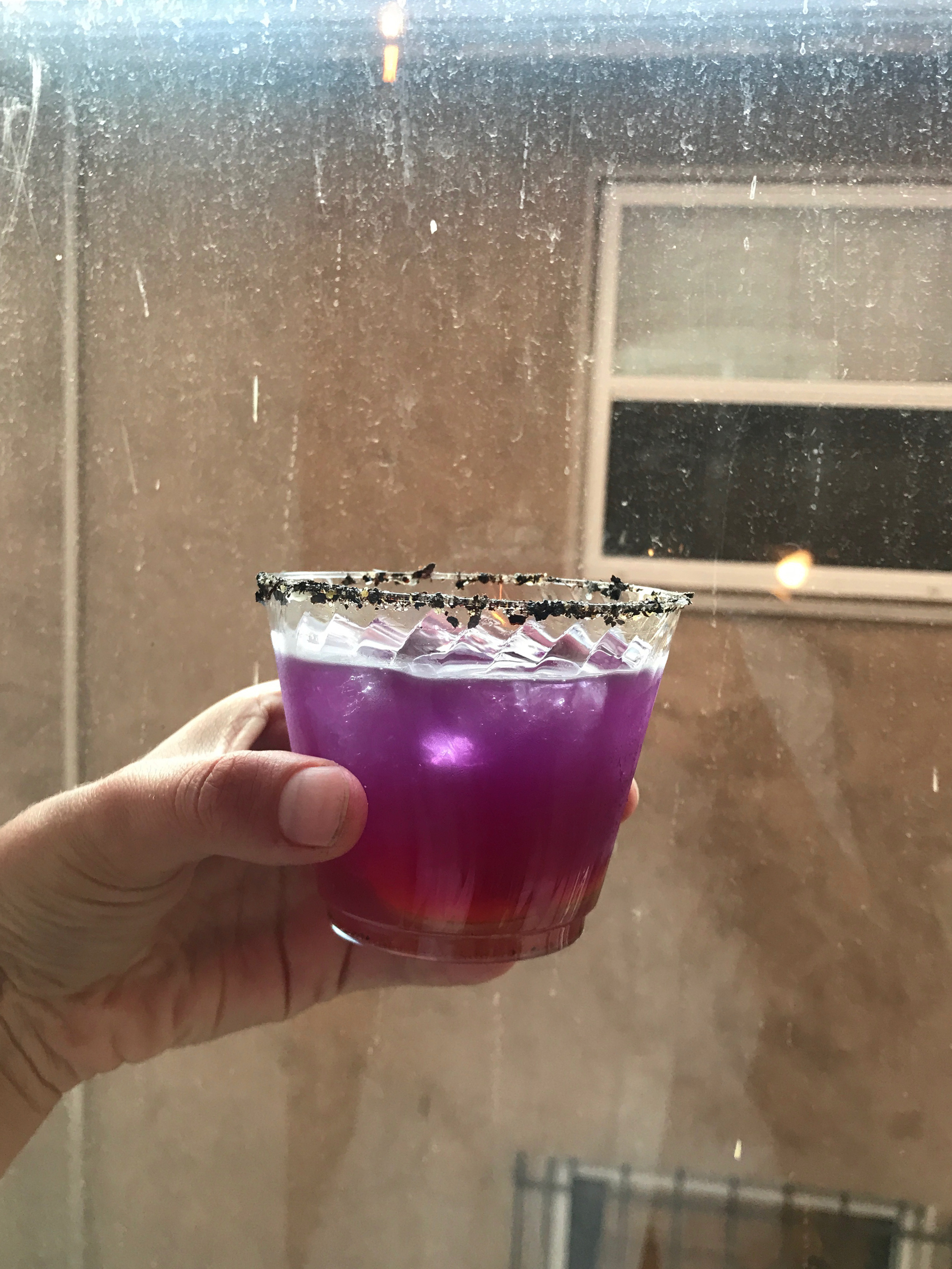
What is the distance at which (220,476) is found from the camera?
127 centimetres

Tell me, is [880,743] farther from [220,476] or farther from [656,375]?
[220,476]

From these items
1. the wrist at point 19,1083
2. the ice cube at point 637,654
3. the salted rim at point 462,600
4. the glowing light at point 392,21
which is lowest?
the wrist at point 19,1083

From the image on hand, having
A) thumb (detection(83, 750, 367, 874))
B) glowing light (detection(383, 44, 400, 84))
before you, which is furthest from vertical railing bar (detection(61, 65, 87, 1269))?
thumb (detection(83, 750, 367, 874))

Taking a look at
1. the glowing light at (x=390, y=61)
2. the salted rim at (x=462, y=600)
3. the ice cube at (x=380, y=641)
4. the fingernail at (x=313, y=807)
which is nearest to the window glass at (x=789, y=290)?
the glowing light at (x=390, y=61)

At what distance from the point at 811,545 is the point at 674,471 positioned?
19 cm

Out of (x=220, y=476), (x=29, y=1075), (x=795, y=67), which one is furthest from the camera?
(x=220, y=476)

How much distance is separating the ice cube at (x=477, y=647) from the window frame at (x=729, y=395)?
0.46 metres

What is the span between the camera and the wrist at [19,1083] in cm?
99

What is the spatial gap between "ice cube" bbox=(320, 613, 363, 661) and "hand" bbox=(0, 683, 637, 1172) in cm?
8

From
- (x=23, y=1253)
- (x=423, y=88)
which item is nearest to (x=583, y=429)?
(x=423, y=88)

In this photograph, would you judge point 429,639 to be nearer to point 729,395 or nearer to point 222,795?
point 222,795

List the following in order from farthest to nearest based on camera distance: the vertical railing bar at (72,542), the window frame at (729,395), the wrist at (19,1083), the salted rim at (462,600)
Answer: the vertical railing bar at (72,542)
the window frame at (729,395)
the wrist at (19,1083)
the salted rim at (462,600)

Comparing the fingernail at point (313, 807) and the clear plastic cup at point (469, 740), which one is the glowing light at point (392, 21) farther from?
A: the fingernail at point (313, 807)

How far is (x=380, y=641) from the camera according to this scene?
74cm
